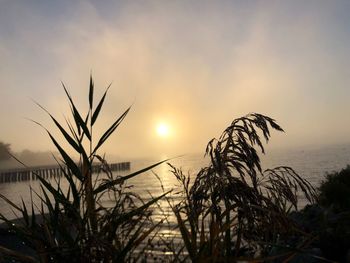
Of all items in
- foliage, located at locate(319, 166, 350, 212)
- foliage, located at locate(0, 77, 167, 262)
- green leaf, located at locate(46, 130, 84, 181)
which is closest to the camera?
foliage, located at locate(0, 77, 167, 262)

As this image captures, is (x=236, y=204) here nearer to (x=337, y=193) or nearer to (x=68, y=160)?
(x=68, y=160)

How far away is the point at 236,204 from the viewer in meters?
2.10

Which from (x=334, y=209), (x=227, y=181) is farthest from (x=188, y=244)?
(x=334, y=209)

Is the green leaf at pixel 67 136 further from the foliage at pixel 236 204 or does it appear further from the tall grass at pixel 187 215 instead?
the foliage at pixel 236 204

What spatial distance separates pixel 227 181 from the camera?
220 cm

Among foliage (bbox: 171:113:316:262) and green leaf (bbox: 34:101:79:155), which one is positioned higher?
green leaf (bbox: 34:101:79:155)

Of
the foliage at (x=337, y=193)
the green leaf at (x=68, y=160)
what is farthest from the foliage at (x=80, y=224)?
the foliage at (x=337, y=193)

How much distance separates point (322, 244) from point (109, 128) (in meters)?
8.34

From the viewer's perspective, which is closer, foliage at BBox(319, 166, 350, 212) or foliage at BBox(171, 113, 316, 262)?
foliage at BBox(171, 113, 316, 262)

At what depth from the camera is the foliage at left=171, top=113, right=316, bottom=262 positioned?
6.31ft

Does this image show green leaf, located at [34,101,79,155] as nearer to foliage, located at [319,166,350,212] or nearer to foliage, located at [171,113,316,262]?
foliage, located at [171,113,316,262]

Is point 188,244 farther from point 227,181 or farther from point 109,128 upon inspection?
point 109,128

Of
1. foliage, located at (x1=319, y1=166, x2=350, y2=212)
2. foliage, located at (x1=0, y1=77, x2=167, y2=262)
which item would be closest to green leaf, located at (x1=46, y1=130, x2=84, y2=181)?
foliage, located at (x1=0, y1=77, x2=167, y2=262)

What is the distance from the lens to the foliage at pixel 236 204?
192cm
